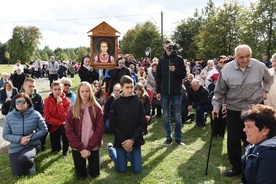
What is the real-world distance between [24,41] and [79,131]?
75730 millimetres

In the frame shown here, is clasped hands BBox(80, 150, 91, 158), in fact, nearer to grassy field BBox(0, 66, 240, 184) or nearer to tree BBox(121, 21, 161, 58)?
grassy field BBox(0, 66, 240, 184)

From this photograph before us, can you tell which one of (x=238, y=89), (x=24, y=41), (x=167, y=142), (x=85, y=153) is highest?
(x=24, y=41)

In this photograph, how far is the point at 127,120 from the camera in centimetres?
463

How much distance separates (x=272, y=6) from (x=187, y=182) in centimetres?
1989

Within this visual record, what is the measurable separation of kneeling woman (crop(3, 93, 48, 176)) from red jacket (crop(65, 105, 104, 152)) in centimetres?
64

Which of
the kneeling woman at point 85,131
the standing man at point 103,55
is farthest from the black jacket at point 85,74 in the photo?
the kneeling woman at point 85,131

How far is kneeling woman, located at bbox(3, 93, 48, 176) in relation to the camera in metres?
4.54

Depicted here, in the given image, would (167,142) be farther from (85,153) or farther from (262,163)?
(262,163)

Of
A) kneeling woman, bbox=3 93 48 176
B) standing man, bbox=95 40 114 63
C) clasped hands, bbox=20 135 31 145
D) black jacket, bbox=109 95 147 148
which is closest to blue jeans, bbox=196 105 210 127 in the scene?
standing man, bbox=95 40 114 63

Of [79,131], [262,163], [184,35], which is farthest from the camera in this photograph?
[184,35]

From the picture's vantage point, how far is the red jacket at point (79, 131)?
4352 mm

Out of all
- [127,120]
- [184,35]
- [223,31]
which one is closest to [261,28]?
[223,31]

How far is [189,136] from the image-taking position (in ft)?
22.5

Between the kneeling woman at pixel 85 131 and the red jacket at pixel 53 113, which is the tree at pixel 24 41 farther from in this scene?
the kneeling woman at pixel 85 131
